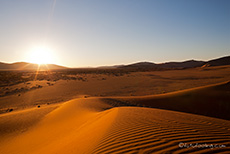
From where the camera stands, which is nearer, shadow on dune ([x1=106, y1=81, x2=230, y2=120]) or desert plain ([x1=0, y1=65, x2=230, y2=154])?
desert plain ([x1=0, y1=65, x2=230, y2=154])

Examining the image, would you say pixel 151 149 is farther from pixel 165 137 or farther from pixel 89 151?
pixel 89 151

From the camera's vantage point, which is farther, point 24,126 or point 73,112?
point 73,112

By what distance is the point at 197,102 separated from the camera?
8.67 meters

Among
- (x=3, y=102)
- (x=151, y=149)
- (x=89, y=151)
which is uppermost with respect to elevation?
(x=151, y=149)

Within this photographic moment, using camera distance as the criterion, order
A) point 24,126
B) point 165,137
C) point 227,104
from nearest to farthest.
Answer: point 165,137
point 24,126
point 227,104

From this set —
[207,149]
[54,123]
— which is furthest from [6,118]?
[207,149]

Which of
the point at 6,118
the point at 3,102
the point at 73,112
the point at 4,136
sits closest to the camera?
the point at 4,136

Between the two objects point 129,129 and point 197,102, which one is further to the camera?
point 197,102

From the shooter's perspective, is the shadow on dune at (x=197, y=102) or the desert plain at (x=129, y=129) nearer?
the desert plain at (x=129, y=129)

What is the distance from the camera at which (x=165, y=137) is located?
2.65m

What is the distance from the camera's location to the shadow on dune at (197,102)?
25.7ft

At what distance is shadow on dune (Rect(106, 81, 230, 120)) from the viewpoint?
25.7ft

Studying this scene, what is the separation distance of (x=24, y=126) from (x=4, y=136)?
802mm

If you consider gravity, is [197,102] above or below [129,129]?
below
